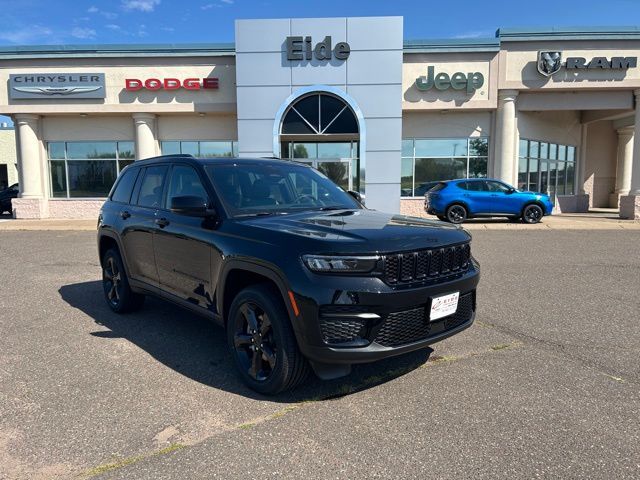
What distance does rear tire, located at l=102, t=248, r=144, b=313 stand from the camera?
Answer: 562cm

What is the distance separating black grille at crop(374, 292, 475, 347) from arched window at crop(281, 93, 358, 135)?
15526 millimetres

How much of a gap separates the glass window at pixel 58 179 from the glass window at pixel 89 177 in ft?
0.80

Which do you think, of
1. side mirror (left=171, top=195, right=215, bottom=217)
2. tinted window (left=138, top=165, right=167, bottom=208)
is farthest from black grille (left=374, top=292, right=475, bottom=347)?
tinted window (left=138, top=165, right=167, bottom=208)

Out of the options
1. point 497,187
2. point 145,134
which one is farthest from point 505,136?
point 145,134

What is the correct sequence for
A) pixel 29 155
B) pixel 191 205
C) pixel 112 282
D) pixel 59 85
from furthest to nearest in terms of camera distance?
pixel 29 155 → pixel 59 85 → pixel 112 282 → pixel 191 205

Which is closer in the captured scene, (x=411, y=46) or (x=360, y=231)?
(x=360, y=231)

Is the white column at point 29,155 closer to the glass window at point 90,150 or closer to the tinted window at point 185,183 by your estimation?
the glass window at point 90,150

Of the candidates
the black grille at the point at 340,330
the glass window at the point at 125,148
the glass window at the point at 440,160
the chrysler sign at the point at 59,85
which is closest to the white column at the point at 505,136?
the glass window at the point at 440,160

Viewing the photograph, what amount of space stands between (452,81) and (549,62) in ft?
12.0

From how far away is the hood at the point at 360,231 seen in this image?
3.18m

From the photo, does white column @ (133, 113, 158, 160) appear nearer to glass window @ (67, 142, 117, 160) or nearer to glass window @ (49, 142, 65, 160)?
glass window @ (67, 142, 117, 160)

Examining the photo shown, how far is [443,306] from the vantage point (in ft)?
11.4

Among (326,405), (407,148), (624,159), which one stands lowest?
(326,405)

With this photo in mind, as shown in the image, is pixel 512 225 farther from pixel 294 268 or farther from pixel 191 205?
pixel 294 268
